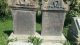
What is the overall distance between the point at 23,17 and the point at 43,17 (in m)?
0.60

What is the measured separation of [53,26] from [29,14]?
0.82 metres

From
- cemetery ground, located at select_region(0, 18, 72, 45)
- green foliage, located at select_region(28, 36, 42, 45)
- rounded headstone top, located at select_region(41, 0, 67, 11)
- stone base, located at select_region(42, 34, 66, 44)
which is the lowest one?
cemetery ground, located at select_region(0, 18, 72, 45)

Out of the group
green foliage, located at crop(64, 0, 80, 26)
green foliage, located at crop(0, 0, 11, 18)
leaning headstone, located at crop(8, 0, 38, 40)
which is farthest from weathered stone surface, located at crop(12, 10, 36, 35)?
green foliage, located at crop(0, 0, 11, 18)

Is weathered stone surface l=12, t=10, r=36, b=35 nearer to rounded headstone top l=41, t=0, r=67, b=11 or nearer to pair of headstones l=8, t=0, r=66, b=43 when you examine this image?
pair of headstones l=8, t=0, r=66, b=43

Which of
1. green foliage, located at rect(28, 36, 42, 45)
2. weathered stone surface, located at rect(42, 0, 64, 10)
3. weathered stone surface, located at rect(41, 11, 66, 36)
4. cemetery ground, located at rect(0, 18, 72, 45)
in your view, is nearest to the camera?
green foliage, located at rect(28, 36, 42, 45)

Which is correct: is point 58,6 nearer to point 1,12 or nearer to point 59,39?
point 59,39

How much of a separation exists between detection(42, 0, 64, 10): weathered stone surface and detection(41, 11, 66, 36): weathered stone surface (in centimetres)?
13

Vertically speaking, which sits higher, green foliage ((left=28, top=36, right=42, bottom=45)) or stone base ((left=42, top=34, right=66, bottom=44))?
green foliage ((left=28, top=36, right=42, bottom=45))

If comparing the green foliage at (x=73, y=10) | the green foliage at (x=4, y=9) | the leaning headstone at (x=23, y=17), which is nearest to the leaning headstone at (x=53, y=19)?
the leaning headstone at (x=23, y=17)

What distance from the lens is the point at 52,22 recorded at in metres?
8.51

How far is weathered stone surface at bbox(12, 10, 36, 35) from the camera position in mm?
8398

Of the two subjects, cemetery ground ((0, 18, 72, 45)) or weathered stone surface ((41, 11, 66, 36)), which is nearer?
weathered stone surface ((41, 11, 66, 36))

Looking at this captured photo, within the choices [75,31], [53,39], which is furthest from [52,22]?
[75,31]

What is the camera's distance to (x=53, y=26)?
8.54m
